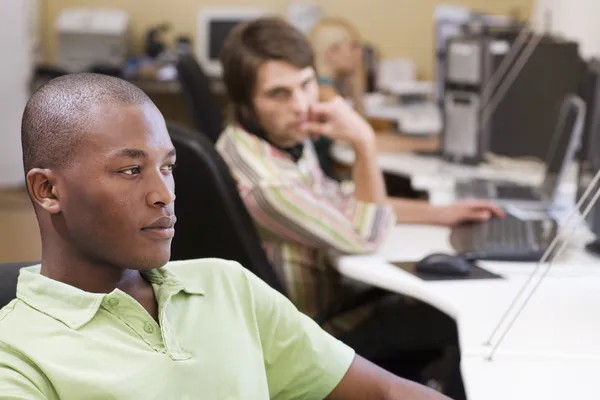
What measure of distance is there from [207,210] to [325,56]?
9.31ft

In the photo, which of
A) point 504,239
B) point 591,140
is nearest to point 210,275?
point 504,239

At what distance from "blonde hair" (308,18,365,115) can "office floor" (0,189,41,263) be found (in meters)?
1.43

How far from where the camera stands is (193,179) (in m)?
1.59

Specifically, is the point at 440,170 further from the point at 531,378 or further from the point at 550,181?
the point at 531,378

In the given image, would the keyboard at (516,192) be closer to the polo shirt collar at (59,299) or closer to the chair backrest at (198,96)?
the chair backrest at (198,96)

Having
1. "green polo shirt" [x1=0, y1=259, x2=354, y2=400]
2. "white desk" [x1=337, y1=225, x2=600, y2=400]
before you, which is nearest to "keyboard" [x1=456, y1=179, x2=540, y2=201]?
"white desk" [x1=337, y1=225, x2=600, y2=400]

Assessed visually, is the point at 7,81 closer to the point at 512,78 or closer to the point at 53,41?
the point at 53,41

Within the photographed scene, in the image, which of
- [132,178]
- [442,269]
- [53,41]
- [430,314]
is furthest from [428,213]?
[53,41]

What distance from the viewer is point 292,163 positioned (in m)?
2.02

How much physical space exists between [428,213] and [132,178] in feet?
4.38

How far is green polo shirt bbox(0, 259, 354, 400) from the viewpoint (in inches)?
38.7

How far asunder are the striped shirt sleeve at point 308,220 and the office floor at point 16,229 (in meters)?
1.99

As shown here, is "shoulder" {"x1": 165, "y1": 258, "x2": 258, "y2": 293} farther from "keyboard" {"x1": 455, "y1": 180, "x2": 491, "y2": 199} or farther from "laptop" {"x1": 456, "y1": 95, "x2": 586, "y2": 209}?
"keyboard" {"x1": 455, "y1": 180, "x2": 491, "y2": 199}

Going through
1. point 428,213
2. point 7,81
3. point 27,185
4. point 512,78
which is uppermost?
point 27,185
